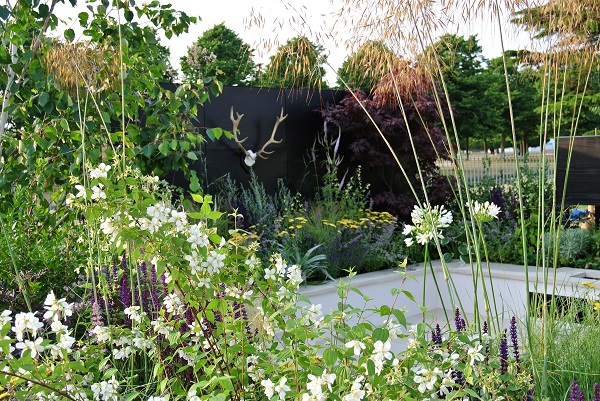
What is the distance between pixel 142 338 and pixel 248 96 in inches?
191

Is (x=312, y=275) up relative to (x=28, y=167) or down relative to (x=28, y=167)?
down

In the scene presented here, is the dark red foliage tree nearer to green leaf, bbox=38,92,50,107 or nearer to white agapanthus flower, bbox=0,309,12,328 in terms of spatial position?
green leaf, bbox=38,92,50,107

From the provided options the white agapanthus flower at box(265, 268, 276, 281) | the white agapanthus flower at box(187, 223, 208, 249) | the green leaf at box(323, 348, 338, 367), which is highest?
the white agapanthus flower at box(187, 223, 208, 249)

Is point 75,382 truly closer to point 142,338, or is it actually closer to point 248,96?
point 142,338

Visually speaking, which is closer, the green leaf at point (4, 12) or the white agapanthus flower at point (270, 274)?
the white agapanthus flower at point (270, 274)

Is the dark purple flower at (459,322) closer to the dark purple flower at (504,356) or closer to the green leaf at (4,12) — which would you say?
the dark purple flower at (504,356)

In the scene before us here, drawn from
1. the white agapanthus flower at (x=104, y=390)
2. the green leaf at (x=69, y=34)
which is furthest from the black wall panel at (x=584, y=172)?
the white agapanthus flower at (x=104, y=390)

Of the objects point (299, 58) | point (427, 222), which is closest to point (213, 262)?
point (427, 222)

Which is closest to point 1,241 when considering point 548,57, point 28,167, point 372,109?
point 28,167

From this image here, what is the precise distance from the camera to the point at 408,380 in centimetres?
142

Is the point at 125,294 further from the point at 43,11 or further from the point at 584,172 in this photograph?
the point at 584,172

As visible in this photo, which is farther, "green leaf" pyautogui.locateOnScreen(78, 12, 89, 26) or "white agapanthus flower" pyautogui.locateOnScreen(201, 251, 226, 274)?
"green leaf" pyautogui.locateOnScreen(78, 12, 89, 26)

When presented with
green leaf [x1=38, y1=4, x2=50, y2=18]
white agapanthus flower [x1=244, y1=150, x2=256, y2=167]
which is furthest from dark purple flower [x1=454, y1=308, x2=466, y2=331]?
white agapanthus flower [x1=244, y1=150, x2=256, y2=167]

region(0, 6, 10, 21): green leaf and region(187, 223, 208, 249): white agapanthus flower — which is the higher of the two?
region(0, 6, 10, 21): green leaf
